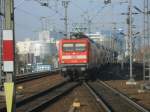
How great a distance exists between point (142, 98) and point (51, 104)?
568 cm

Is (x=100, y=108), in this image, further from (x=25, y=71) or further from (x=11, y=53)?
(x=25, y=71)

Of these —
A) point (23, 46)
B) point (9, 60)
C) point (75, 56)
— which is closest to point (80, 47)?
point (75, 56)

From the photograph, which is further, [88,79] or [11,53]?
[88,79]

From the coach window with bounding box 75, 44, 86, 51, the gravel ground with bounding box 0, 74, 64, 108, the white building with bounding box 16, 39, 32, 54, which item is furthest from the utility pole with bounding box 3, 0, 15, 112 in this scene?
the white building with bounding box 16, 39, 32, 54

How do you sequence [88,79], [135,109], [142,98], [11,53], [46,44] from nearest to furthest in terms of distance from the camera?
1. [11,53]
2. [135,109]
3. [142,98]
4. [88,79]
5. [46,44]

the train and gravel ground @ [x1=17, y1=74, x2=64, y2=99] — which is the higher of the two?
the train

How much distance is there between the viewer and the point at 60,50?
43.8m

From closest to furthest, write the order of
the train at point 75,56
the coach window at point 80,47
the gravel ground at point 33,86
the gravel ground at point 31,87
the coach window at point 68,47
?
the gravel ground at point 31,87 < the gravel ground at point 33,86 < the train at point 75,56 < the coach window at point 80,47 < the coach window at point 68,47

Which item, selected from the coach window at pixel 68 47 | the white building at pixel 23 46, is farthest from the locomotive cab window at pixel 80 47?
the white building at pixel 23 46

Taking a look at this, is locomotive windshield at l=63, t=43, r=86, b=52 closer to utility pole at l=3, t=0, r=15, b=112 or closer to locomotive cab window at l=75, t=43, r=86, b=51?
locomotive cab window at l=75, t=43, r=86, b=51

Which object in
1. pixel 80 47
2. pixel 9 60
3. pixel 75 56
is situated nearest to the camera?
pixel 9 60

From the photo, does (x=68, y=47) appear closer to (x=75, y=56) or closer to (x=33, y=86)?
(x=75, y=56)

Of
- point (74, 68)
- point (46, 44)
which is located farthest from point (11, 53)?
point (46, 44)

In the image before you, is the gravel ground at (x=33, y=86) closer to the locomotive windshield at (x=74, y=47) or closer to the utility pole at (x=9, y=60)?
the locomotive windshield at (x=74, y=47)
